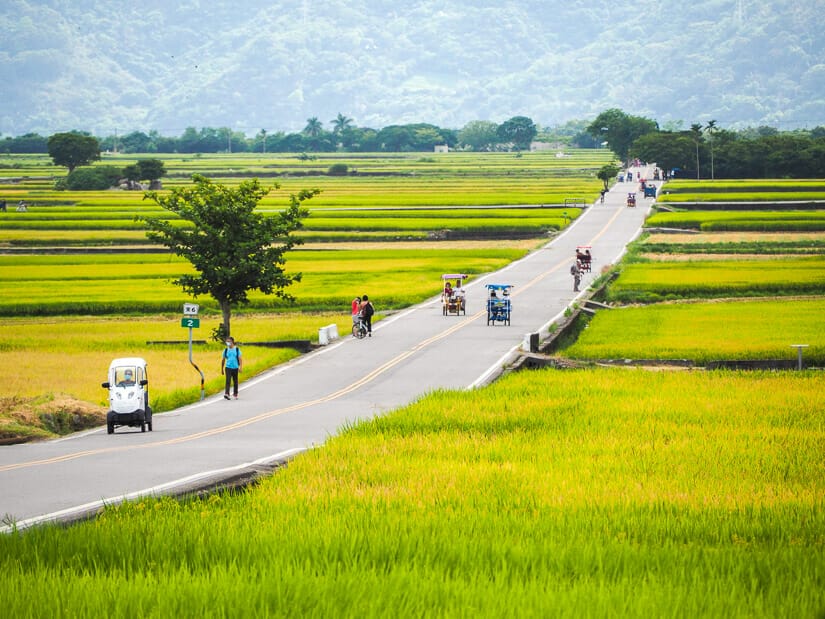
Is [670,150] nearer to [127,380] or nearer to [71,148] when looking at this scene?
[71,148]

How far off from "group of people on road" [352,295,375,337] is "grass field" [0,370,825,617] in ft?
66.3

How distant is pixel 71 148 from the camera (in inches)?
7357

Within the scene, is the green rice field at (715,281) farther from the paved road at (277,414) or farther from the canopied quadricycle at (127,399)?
the canopied quadricycle at (127,399)

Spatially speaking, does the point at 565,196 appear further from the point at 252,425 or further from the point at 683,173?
the point at 252,425

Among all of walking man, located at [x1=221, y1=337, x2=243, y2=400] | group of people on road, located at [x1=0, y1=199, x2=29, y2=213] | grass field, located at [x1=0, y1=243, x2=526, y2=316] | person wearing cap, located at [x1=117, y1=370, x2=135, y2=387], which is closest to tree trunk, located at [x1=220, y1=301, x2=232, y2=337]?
walking man, located at [x1=221, y1=337, x2=243, y2=400]

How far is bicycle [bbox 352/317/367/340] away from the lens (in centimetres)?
4469

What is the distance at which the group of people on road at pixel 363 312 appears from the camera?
44156 millimetres

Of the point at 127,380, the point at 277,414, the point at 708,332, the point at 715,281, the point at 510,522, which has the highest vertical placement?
the point at 510,522

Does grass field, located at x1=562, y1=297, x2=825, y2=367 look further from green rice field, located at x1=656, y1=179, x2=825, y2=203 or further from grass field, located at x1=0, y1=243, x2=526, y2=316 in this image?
green rice field, located at x1=656, y1=179, x2=825, y2=203

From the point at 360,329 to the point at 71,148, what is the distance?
151923 mm

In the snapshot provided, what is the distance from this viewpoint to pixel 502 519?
49.6ft

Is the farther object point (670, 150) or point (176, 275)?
point (670, 150)

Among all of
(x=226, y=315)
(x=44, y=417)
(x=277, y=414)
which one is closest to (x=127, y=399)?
(x=44, y=417)

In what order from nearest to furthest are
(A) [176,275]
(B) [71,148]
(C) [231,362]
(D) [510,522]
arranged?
(D) [510,522] < (C) [231,362] < (A) [176,275] < (B) [71,148]
